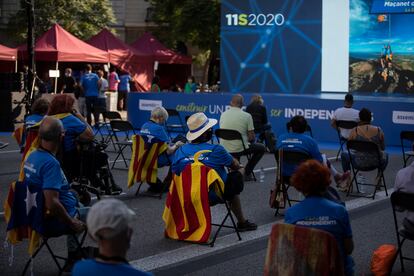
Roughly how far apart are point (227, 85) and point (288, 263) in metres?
23.4

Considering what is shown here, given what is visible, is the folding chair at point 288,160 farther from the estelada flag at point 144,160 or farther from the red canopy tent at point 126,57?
the red canopy tent at point 126,57

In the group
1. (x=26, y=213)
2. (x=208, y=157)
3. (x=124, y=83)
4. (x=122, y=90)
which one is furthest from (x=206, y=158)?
(x=122, y=90)

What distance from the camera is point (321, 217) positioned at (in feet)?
18.3

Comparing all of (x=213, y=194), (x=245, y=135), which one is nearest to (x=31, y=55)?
(x=245, y=135)

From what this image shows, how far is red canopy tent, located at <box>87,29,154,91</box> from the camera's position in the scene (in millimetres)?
33000

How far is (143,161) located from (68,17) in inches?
1322

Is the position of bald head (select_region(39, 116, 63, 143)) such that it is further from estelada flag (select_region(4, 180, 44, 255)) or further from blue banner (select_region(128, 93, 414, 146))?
blue banner (select_region(128, 93, 414, 146))

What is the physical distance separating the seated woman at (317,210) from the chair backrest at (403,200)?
1.49 metres

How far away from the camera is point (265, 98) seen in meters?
21.9

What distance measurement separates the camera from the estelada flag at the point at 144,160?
11594 mm

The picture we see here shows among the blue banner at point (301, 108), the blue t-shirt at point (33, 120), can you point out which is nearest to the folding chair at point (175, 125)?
the blue banner at point (301, 108)

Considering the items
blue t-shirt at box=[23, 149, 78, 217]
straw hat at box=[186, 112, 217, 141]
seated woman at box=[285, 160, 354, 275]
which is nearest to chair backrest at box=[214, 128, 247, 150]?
straw hat at box=[186, 112, 217, 141]

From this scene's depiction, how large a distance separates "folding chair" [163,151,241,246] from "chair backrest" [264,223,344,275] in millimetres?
3068

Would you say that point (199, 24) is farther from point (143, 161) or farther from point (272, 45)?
point (143, 161)
